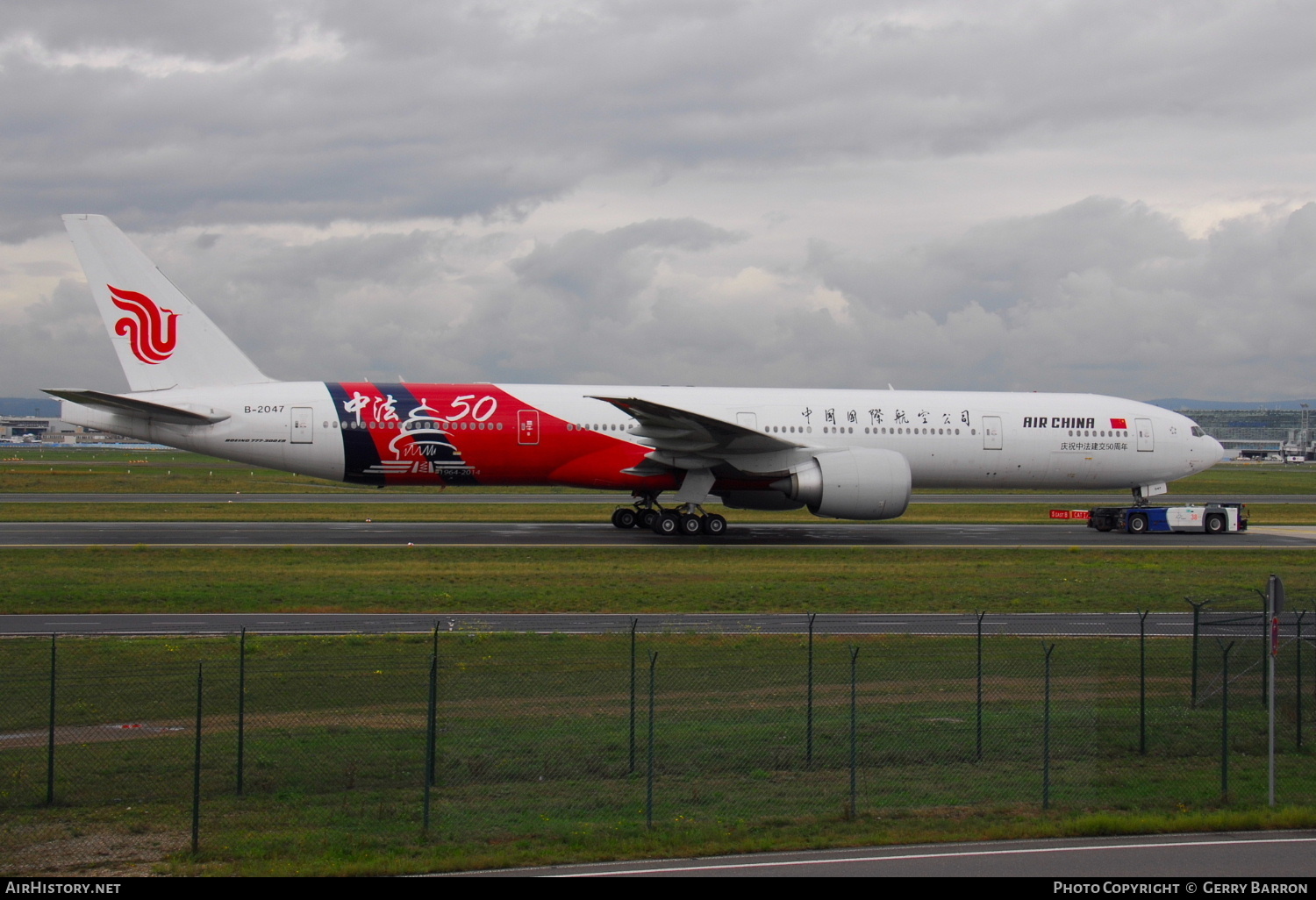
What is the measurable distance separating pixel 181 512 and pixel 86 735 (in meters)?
35.4

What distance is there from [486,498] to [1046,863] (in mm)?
48128

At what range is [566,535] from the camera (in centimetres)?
3384

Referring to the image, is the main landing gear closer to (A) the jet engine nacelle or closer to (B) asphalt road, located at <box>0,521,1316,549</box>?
(B) asphalt road, located at <box>0,521,1316,549</box>

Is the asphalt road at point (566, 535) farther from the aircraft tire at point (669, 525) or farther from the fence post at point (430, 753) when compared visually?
the fence post at point (430, 753)

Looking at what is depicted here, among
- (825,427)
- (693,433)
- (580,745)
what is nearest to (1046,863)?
(580,745)

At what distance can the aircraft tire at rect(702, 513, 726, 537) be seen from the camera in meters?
33.2

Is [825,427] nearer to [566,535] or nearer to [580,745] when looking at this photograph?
[566,535]

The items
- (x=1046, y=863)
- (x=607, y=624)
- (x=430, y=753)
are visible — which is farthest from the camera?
(x=607, y=624)

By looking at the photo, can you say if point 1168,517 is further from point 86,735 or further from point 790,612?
point 86,735

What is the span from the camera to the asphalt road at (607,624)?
18.2m

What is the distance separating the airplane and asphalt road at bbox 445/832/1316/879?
2176 centimetres

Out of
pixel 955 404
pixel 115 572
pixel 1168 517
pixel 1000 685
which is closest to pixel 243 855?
pixel 1000 685

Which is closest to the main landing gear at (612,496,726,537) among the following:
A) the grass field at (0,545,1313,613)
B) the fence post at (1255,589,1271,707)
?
the grass field at (0,545,1313,613)

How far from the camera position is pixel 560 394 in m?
33.8
